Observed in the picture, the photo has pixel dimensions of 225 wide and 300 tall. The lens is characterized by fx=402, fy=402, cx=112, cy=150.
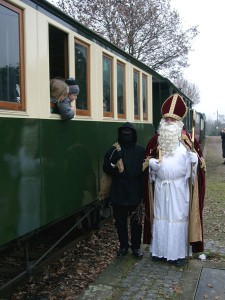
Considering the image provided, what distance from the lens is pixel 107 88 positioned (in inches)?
233

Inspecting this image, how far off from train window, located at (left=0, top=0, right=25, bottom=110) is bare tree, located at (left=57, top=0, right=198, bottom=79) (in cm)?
1817

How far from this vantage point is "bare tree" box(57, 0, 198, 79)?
22.3m

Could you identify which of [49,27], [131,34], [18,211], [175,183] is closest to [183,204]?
[175,183]

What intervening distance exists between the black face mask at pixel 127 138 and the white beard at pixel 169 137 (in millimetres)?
369

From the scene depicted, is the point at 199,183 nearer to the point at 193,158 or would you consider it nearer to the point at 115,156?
the point at 193,158

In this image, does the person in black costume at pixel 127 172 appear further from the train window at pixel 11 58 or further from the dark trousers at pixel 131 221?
the train window at pixel 11 58

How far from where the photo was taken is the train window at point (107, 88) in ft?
19.1

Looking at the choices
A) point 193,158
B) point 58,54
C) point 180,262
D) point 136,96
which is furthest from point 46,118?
point 136,96

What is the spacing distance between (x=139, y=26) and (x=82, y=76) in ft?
63.4

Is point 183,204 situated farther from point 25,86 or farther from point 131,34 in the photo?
point 131,34

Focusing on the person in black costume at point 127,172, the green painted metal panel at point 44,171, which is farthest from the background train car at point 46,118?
the person in black costume at point 127,172

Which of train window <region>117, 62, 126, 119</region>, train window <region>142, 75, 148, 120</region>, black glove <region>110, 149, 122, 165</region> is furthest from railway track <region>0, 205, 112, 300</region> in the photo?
train window <region>142, 75, 148, 120</region>

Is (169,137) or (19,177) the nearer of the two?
(19,177)

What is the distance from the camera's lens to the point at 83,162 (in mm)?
5000
